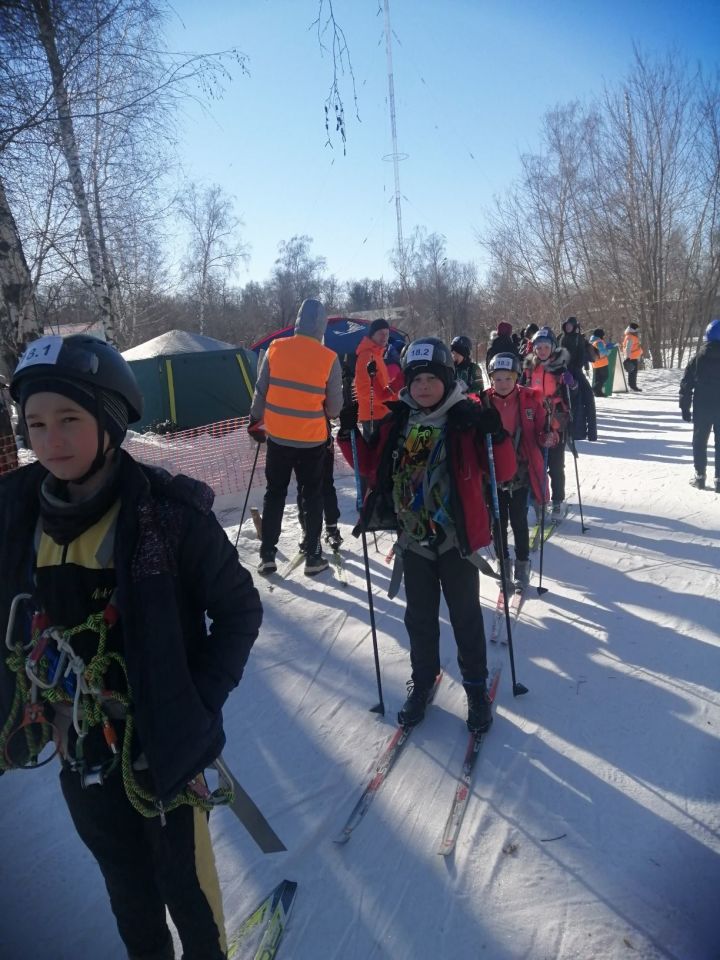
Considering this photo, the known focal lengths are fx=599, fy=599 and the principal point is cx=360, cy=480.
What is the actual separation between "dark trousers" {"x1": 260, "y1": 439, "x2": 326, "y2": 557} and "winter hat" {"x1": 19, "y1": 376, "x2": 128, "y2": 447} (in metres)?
3.43

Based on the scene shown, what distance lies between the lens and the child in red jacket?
15.6 feet

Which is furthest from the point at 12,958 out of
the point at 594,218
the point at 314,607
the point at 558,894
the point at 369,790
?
the point at 594,218

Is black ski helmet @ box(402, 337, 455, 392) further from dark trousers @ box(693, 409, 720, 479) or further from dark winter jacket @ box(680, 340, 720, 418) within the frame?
dark trousers @ box(693, 409, 720, 479)

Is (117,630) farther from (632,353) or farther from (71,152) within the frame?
(632,353)

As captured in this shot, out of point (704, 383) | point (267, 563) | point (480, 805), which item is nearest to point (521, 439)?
point (267, 563)

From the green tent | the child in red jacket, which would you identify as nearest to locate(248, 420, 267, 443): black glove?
the child in red jacket

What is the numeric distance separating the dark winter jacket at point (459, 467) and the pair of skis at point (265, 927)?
1605 mm

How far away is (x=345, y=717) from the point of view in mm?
3432

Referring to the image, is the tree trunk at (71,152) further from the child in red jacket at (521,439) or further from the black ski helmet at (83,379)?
the black ski helmet at (83,379)

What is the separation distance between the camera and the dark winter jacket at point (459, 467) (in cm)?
292

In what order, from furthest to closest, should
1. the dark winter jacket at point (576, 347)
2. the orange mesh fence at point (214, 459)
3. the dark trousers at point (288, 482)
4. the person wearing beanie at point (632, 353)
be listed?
1. the person wearing beanie at point (632, 353)
2. the dark winter jacket at point (576, 347)
3. the orange mesh fence at point (214, 459)
4. the dark trousers at point (288, 482)

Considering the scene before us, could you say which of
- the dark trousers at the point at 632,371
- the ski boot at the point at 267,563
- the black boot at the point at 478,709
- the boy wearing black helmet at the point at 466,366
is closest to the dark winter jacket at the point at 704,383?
the boy wearing black helmet at the point at 466,366

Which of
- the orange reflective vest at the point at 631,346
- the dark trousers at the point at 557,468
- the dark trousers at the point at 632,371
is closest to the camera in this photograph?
the dark trousers at the point at 557,468

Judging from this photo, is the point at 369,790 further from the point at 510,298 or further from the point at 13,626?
the point at 510,298
